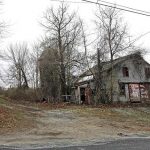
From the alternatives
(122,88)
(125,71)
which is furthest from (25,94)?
(125,71)

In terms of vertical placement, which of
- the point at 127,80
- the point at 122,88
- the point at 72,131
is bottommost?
the point at 72,131

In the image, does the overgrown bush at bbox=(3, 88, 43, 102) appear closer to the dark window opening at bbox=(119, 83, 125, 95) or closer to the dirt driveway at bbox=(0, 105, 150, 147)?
the dark window opening at bbox=(119, 83, 125, 95)

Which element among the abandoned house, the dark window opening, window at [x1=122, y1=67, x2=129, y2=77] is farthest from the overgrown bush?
window at [x1=122, y1=67, x2=129, y2=77]

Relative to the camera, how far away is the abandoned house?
52.1m

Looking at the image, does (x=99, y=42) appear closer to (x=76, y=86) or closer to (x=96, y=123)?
(x=76, y=86)

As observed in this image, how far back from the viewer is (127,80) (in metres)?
54.3

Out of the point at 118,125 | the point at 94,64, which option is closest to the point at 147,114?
the point at 118,125

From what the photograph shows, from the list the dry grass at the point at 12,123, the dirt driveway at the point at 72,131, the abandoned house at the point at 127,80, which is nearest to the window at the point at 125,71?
the abandoned house at the point at 127,80

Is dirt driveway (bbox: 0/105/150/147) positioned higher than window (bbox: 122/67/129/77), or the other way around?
window (bbox: 122/67/129/77)

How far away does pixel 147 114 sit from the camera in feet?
119

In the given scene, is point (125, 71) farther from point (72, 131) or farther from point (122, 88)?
point (72, 131)

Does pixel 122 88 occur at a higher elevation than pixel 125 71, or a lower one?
lower

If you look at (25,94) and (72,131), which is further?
(25,94)

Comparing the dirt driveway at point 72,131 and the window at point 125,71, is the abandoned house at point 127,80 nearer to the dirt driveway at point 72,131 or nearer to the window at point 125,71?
the window at point 125,71
